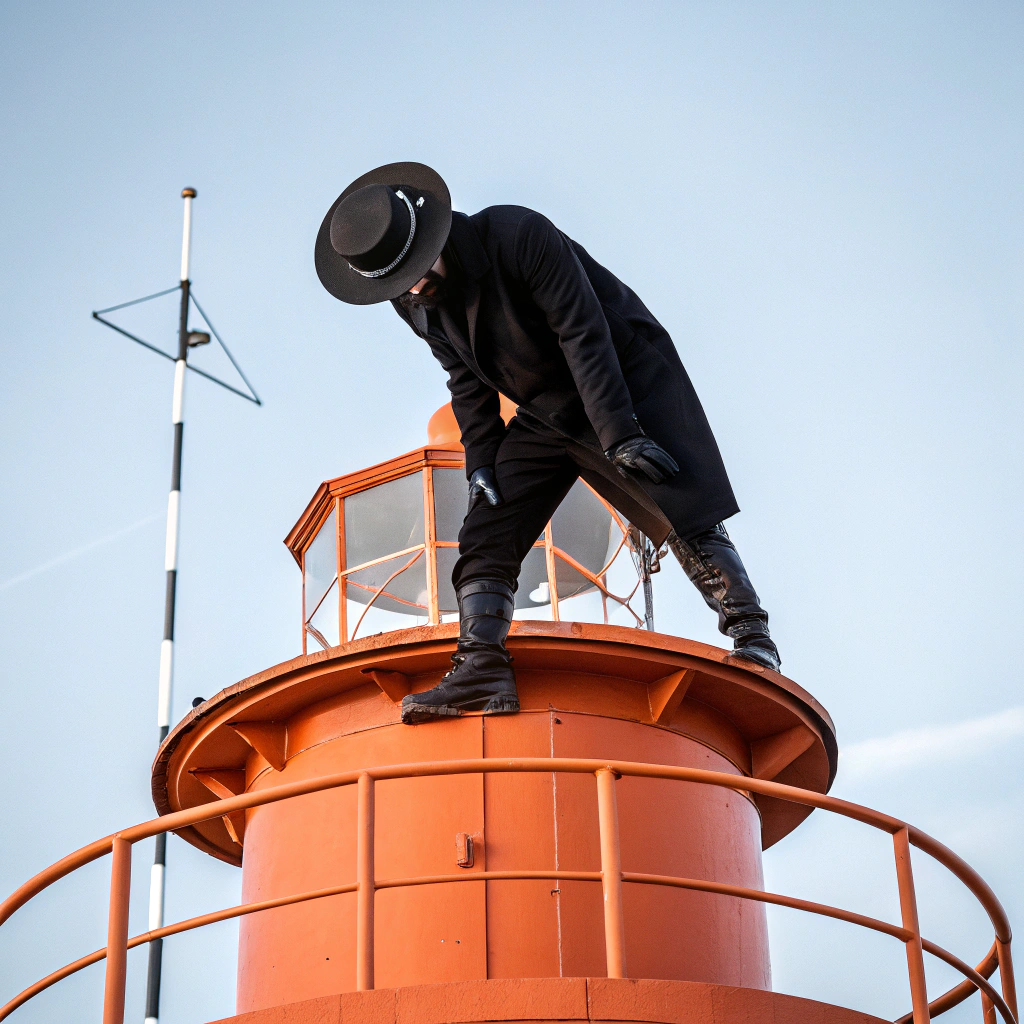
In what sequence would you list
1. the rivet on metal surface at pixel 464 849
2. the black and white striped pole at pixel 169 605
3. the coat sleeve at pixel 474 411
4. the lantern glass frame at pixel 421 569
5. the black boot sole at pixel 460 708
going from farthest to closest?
the black and white striped pole at pixel 169 605, the lantern glass frame at pixel 421 569, the coat sleeve at pixel 474 411, the black boot sole at pixel 460 708, the rivet on metal surface at pixel 464 849

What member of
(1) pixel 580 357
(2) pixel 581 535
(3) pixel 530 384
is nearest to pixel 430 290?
(3) pixel 530 384

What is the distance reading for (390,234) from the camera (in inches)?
268

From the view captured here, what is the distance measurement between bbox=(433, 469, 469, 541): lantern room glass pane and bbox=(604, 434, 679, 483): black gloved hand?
2217mm

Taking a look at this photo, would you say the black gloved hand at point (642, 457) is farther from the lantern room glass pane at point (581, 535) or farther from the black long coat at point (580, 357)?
the lantern room glass pane at point (581, 535)

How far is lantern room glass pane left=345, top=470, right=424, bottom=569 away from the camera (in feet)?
29.5

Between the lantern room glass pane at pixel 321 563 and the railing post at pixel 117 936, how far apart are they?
3.54m

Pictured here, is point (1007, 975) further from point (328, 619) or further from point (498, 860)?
point (328, 619)

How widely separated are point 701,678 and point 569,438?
1.42m

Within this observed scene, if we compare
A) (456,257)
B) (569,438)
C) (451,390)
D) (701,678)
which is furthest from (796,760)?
(456,257)

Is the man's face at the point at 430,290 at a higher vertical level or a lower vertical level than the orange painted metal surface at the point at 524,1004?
higher

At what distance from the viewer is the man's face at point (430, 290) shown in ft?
22.6

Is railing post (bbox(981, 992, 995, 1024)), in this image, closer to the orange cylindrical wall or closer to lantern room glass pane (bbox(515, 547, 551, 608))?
the orange cylindrical wall

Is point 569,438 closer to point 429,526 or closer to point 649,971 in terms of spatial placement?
point 429,526

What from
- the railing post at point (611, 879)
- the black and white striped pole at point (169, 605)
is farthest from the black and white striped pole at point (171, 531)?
the railing post at point (611, 879)
